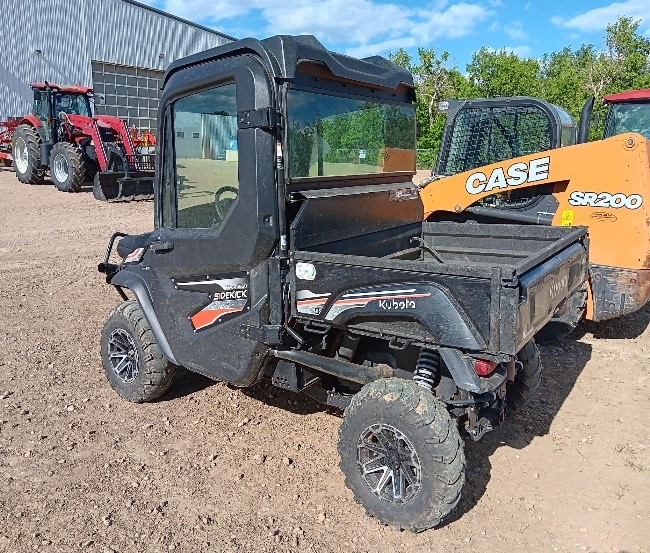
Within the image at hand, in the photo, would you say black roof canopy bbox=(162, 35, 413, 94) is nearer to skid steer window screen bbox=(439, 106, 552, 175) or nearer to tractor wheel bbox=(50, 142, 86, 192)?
skid steer window screen bbox=(439, 106, 552, 175)

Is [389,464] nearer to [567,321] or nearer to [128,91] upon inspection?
[567,321]

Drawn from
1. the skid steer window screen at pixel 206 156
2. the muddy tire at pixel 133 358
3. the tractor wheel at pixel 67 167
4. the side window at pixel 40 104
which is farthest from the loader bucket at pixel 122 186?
the skid steer window screen at pixel 206 156

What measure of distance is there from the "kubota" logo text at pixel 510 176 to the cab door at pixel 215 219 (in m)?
2.85

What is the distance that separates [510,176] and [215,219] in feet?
9.90

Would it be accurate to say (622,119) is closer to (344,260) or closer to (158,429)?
(344,260)

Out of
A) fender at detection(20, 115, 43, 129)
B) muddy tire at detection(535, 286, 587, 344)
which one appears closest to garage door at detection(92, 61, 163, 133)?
fender at detection(20, 115, 43, 129)

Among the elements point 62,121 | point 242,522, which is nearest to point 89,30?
point 62,121

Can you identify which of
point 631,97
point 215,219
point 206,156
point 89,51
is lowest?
point 215,219

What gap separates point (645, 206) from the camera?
16.6ft

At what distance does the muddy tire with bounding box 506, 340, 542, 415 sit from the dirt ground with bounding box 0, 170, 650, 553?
0.22 meters

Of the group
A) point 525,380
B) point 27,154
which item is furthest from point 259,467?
point 27,154

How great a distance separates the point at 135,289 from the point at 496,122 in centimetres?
440

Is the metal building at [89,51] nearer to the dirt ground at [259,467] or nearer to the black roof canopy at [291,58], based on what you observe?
the dirt ground at [259,467]

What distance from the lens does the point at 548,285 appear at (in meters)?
3.27
